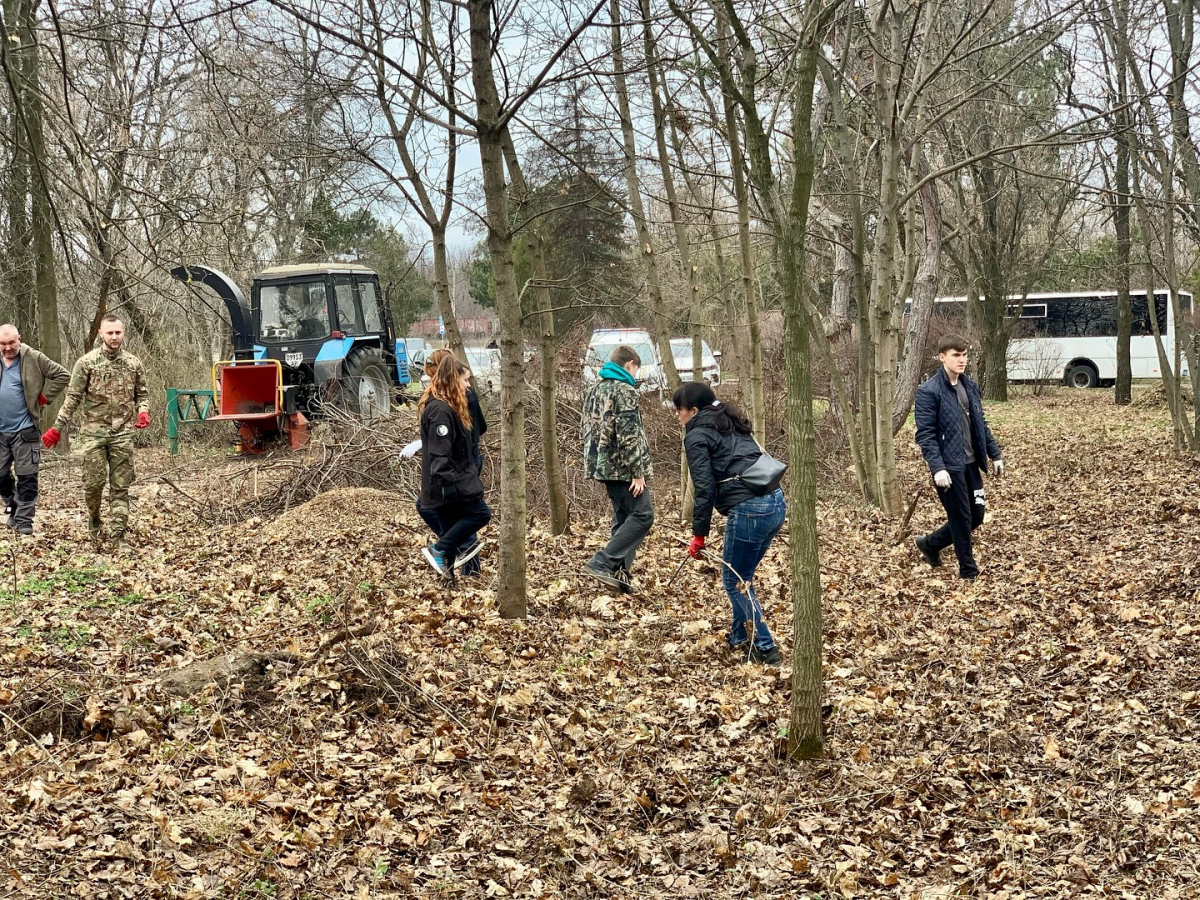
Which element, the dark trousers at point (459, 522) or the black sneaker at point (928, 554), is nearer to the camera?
the dark trousers at point (459, 522)

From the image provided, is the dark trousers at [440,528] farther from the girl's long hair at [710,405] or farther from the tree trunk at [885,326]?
the tree trunk at [885,326]

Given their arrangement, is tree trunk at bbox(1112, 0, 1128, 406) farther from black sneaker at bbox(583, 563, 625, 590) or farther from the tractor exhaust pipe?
the tractor exhaust pipe

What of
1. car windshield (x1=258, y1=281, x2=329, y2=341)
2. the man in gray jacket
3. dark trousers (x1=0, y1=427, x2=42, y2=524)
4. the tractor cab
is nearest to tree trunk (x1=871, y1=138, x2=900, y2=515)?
the man in gray jacket

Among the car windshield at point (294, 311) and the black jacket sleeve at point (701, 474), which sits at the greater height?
the car windshield at point (294, 311)

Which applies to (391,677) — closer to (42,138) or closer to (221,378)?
(42,138)

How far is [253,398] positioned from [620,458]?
35.8ft

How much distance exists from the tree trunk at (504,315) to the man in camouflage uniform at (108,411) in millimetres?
4291

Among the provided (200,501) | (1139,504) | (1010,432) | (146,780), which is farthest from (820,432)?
(146,780)

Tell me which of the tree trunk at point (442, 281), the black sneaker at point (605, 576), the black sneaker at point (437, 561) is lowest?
the black sneaker at point (605, 576)

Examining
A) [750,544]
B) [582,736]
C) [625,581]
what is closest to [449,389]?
[625,581]

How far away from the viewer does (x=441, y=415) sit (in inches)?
309

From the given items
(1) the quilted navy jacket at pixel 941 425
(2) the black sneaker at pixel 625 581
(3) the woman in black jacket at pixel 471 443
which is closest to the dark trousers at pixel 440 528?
(3) the woman in black jacket at pixel 471 443

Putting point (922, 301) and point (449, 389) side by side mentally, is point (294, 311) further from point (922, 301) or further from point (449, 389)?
point (449, 389)

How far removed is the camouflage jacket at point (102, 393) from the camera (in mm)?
9789
